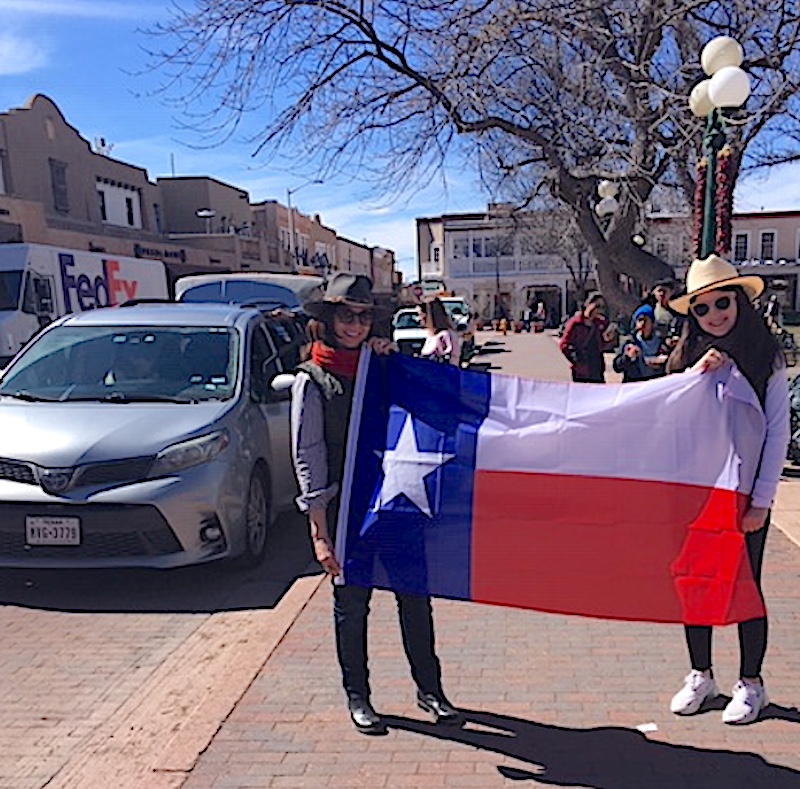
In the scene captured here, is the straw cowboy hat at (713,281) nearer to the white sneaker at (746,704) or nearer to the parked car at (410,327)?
the white sneaker at (746,704)

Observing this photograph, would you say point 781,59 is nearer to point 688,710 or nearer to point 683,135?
point 683,135

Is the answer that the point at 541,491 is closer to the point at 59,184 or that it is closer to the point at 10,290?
the point at 10,290

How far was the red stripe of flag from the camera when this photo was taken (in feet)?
11.0

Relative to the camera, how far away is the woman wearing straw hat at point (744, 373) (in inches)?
132

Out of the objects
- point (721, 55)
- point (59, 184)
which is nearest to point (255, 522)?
point (721, 55)

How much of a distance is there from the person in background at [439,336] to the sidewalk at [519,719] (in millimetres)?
4587

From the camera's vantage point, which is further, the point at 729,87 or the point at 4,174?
the point at 4,174

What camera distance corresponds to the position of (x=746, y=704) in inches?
140

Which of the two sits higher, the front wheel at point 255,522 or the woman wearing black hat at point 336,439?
the woman wearing black hat at point 336,439

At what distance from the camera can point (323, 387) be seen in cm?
346

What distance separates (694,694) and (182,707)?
7.37 ft

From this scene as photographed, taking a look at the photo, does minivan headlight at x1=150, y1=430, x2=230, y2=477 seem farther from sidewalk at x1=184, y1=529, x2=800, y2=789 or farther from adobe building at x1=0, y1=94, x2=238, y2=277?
adobe building at x1=0, y1=94, x2=238, y2=277

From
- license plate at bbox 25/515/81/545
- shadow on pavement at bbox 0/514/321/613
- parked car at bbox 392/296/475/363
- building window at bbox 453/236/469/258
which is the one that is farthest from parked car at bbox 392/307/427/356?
building window at bbox 453/236/469/258

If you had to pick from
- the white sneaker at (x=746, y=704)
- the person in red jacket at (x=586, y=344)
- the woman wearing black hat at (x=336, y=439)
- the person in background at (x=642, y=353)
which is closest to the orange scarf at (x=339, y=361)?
the woman wearing black hat at (x=336, y=439)
